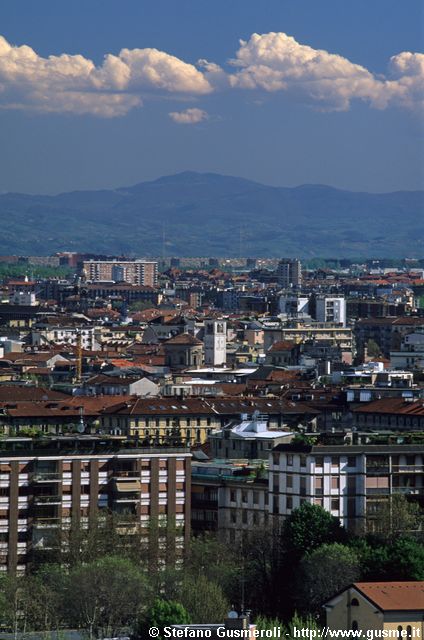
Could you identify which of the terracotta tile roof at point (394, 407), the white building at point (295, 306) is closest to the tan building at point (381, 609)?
the terracotta tile roof at point (394, 407)

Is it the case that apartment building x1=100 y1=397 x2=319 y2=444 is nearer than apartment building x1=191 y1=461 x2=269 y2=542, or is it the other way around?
apartment building x1=191 y1=461 x2=269 y2=542

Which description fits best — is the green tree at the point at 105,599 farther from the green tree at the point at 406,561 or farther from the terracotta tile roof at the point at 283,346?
the terracotta tile roof at the point at 283,346

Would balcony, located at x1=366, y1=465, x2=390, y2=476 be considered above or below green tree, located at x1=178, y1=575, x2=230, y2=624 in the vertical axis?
above

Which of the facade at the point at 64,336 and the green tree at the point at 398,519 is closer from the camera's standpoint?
the green tree at the point at 398,519

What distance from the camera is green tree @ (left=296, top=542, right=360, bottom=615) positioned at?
35.4m

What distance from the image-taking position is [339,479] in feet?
140

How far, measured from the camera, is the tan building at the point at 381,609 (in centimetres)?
3034

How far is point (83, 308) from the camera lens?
169750 millimetres

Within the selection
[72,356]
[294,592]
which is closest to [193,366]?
[72,356]

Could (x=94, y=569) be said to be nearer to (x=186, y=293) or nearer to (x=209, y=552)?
(x=209, y=552)

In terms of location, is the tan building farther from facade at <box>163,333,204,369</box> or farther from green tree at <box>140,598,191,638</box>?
facade at <box>163,333,204,369</box>

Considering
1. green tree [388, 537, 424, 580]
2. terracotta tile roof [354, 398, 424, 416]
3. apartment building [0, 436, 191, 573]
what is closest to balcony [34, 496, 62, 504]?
apartment building [0, 436, 191, 573]

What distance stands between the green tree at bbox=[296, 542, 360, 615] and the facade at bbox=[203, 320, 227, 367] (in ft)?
218

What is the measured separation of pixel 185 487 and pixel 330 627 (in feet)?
35.5
